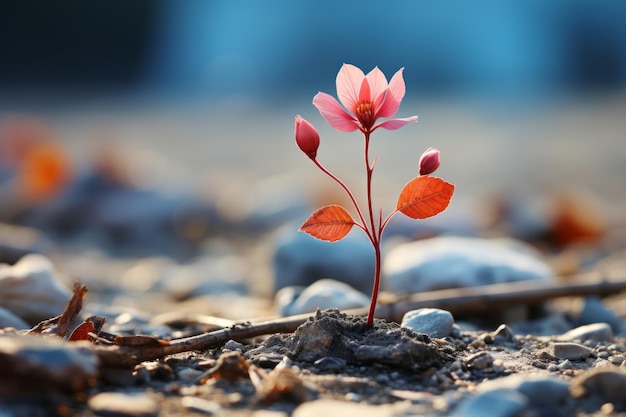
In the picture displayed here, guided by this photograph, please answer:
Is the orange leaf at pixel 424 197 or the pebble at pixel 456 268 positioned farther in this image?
the pebble at pixel 456 268

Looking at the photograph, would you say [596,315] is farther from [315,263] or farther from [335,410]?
[335,410]

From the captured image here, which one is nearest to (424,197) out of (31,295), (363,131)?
(363,131)

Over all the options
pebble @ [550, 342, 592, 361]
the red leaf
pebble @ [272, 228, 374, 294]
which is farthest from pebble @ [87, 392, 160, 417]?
pebble @ [272, 228, 374, 294]

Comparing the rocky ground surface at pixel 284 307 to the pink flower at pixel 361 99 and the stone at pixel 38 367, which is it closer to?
the stone at pixel 38 367

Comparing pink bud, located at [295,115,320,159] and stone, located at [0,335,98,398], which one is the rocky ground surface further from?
pink bud, located at [295,115,320,159]

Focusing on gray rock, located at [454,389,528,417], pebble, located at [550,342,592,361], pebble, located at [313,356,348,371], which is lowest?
gray rock, located at [454,389,528,417]

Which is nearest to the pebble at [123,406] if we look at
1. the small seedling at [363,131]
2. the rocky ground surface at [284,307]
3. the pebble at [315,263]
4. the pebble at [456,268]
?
the rocky ground surface at [284,307]
